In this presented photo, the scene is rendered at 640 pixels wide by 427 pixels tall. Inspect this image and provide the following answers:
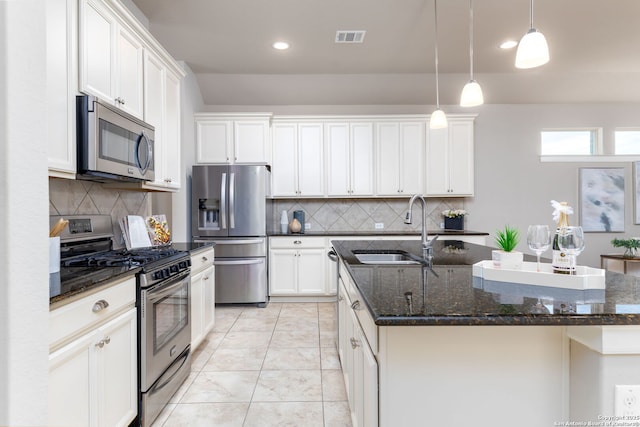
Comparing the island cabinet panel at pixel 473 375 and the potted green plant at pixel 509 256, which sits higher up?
the potted green plant at pixel 509 256

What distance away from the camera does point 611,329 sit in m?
0.96

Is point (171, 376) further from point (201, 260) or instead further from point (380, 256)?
point (380, 256)

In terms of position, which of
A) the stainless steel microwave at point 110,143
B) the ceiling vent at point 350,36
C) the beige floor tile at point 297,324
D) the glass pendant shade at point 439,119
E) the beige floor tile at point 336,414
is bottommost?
the beige floor tile at point 336,414

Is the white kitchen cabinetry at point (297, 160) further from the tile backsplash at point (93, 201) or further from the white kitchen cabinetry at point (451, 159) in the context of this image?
the tile backsplash at point (93, 201)

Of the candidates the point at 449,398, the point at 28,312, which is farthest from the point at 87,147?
the point at 449,398

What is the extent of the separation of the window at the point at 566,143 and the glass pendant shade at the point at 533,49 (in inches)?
152

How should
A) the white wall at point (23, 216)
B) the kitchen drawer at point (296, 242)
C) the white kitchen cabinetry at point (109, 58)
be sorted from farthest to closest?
the kitchen drawer at point (296, 242) < the white kitchen cabinetry at point (109, 58) < the white wall at point (23, 216)

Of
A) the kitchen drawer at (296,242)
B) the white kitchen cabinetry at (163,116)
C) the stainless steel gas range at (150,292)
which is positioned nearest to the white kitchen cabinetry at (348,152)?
the kitchen drawer at (296,242)

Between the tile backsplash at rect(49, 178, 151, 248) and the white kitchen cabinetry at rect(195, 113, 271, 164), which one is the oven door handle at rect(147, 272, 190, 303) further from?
the white kitchen cabinetry at rect(195, 113, 271, 164)

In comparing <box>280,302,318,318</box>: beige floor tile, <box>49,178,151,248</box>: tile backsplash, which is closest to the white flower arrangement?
<box>280,302,318,318</box>: beige floor tile

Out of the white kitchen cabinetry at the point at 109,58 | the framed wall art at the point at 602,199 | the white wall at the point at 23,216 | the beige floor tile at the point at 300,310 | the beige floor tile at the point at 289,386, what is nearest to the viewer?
the white wall at the point at 23,216

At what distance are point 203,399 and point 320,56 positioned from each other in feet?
11.8

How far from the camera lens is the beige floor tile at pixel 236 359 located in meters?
2.58

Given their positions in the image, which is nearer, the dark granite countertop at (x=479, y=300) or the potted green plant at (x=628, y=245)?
the dark granite countertop at (x=479, y=300)
